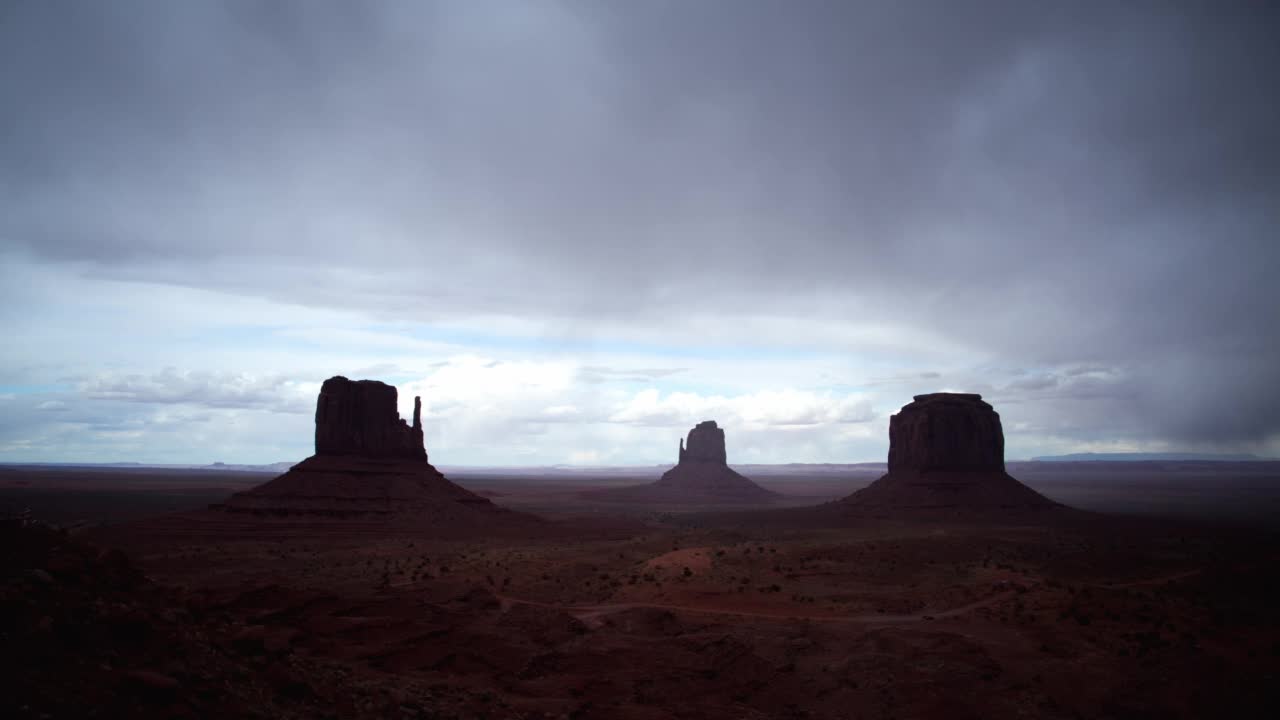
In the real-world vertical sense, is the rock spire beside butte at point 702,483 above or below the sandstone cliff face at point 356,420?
below

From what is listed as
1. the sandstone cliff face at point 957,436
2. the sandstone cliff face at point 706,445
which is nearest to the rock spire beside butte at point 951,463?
the sandstone cliff face at point 957,436

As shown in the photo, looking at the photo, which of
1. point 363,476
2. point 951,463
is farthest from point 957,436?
point 363,476

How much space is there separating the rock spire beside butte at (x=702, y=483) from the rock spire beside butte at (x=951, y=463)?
177 feet

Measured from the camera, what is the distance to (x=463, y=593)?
31.4m

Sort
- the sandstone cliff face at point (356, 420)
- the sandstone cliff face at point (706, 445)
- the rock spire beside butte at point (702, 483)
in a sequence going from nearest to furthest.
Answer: the sandstone cliff face at point (356, 420), the rock spire beside butte at point (702, 483), the sandstone cliff face at point (706, 445)

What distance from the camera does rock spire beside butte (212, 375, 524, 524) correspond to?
66438 mm

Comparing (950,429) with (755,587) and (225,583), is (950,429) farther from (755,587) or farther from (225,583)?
(225,583)

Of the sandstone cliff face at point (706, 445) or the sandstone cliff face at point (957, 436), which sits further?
the sandstone cliff face at point (706, 445)

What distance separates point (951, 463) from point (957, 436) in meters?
3.62

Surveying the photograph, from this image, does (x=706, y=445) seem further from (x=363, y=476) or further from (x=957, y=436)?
(x=363, y=476)

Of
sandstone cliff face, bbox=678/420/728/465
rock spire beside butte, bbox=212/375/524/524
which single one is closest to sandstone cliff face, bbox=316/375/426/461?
rock spire beside butte, bbox=212/375/524/524

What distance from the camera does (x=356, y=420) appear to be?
7394cm

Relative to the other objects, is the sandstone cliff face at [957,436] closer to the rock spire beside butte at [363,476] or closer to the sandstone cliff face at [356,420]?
the rock spire beside butte at [363,476]

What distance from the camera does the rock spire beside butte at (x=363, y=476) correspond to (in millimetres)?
66438
